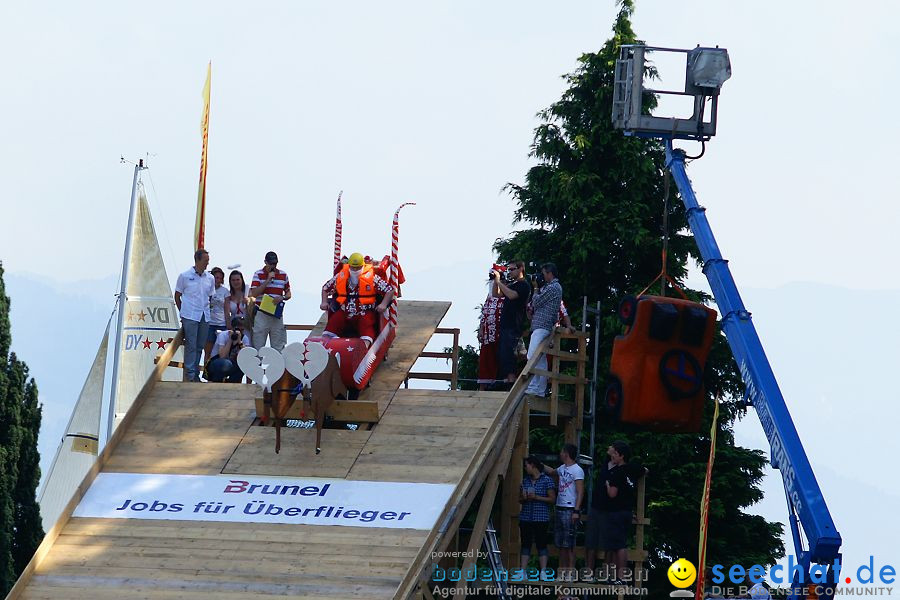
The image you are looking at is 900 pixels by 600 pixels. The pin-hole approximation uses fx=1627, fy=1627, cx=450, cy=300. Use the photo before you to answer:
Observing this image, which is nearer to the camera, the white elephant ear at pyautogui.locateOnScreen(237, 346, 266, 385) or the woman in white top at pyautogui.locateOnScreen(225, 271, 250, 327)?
the white elephant ear at pyautogui.locateOnScreen(237, 346, 266, 385)

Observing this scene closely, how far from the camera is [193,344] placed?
19344 millimetres

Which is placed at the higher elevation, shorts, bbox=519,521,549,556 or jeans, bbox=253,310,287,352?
jeans, bbox=253,310,287,352

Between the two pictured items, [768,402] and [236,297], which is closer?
[768,402]

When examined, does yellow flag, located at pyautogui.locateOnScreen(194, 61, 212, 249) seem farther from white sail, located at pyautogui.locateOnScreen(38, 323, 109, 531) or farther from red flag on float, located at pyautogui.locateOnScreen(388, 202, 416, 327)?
white sail, located at pyautogui.locateOnScreen(38, 323, 109, 531)

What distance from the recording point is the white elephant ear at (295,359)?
16.9 meters

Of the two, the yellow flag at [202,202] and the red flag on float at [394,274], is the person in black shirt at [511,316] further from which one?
the yellow flag at [202,202]

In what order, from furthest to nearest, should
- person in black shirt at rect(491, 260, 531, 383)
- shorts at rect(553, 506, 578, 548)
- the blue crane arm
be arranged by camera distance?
person in black shirt at rect(491, 260, 531, 383)
shorts at rect(553, 506, 578, 548)
the blue crane arm

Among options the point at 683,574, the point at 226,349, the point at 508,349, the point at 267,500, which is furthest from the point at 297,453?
the point at 683,574

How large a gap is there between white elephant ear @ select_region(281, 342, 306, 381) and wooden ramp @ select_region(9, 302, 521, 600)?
100 centimetres

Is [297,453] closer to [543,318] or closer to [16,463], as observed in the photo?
[543,318]

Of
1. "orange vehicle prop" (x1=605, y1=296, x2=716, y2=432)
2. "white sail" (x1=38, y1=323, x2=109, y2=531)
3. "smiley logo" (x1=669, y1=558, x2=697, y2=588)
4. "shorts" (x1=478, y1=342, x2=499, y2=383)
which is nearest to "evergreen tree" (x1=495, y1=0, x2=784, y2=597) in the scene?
"smiley logo" (x1=669, y1=558, x2=697, y2=588)

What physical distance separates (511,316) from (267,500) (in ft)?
12.5

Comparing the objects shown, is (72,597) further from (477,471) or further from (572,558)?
(572,558)

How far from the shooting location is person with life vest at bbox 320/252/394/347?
18516 millimetres
